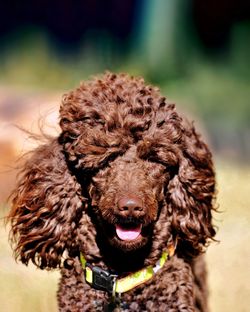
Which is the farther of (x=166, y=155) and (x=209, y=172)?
(x=209, y=172)

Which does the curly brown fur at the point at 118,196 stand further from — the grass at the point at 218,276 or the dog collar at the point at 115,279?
the grass at the point at 218,276

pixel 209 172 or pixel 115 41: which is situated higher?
pixel 115 41

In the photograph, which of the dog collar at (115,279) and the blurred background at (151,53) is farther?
the blurred background at (151,53)

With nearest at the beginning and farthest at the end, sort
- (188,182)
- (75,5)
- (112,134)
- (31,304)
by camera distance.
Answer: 1. (112,134)
2. (188,182)
3. (31,304)
4. (75,5)

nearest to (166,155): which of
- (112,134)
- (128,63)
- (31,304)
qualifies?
(112,134)

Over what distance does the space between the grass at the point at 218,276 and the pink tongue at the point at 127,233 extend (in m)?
1.49

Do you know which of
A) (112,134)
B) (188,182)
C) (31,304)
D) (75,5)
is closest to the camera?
(112,134)

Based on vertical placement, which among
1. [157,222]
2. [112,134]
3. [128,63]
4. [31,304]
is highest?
[128,63]

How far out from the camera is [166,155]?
4.25 m

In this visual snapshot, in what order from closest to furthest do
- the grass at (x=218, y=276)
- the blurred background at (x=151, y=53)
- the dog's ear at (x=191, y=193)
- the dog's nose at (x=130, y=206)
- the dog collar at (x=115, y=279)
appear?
the dog's nose at (x=130, y=206) → the dog collar at (x=115, y=279) → the dog's ear at (x=191, y=193) → the grass at (x=218, y=276) → the blurred background at (x=151, y=53)

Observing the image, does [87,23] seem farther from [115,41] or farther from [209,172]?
[209,172]

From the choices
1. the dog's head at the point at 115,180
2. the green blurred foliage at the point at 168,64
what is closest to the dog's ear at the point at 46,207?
the dog's head at the point at 115,180

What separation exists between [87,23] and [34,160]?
5.45 metres

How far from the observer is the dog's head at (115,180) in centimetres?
414
